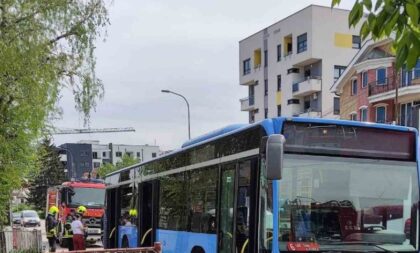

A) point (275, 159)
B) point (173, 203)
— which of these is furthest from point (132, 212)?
point (275, 159)

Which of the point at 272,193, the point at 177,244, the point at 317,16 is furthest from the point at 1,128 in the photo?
the point at 317,16

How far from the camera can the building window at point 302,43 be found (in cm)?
5828

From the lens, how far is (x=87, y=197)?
96.7 feet

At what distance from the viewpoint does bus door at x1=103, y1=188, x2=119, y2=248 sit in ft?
58.3

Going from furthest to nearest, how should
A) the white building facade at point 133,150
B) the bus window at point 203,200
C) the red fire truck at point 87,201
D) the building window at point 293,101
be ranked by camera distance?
the white building facade at point 133,150 < the building window at point 293,101 < the red fire truck at point 87,201 < the bus window at point 203,200

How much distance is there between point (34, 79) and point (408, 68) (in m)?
8.87

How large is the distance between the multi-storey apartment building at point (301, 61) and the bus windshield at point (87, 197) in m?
31.1

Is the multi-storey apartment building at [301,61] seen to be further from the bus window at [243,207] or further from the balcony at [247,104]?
the bus window at [243,207]

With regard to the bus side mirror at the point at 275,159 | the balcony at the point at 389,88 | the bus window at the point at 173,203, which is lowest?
the bus window at the point at 173,203

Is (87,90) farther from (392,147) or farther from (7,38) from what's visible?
(392,147)

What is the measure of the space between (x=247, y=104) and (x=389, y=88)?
1098 inches

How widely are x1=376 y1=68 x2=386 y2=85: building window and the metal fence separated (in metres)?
31.0

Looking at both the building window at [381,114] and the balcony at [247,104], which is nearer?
the building window at [381,114]

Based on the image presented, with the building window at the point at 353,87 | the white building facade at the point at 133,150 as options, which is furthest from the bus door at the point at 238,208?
the white building facade at the point at 133,150
